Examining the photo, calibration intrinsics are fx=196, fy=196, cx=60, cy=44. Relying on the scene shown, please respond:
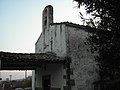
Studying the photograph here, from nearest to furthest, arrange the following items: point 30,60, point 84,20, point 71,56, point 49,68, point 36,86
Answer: point 84,20, point 30,60, point 71,56, point 49,68, point 36,86

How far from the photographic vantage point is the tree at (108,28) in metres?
7.36

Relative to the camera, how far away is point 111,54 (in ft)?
26.0

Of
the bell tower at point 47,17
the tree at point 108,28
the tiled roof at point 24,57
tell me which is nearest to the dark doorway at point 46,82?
the tiled roof at point 24,57

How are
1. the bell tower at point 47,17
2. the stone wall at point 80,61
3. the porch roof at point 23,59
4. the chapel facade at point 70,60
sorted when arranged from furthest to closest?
the bell tower at point 47,17
the stone wall at point 80,61
the chapel facade at point 70,60
the porch roof at point 23,59

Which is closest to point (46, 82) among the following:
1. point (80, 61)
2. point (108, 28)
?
point (80, 61)

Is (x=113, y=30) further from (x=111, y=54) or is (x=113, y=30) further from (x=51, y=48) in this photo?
(x=51, y=48)

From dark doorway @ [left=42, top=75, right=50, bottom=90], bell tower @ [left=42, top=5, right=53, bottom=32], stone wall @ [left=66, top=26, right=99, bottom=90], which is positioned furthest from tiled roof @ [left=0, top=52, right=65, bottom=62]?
bell tower @ [left=42, top=5, right=53, bottom=32]

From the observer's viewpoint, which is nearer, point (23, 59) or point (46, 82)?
point (23, 59)

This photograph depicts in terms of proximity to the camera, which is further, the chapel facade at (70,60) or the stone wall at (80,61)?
the stone wall at (80,61)

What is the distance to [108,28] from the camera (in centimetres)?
770

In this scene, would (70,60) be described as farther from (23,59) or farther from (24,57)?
(23,59)

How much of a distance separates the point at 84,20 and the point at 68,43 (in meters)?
3.39

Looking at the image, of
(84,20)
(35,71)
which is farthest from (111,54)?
(35,71)

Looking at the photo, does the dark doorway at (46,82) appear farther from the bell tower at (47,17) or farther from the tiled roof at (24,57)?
the bell tower at (47,17)
